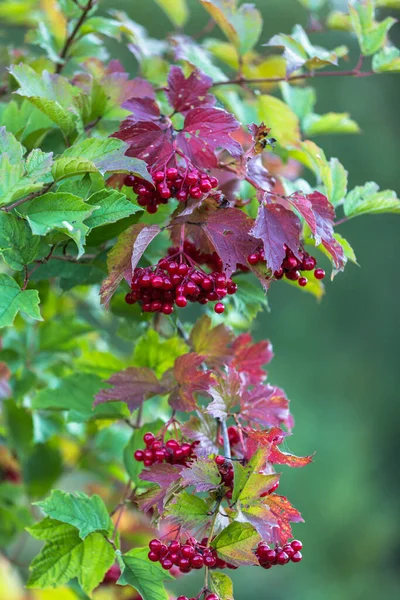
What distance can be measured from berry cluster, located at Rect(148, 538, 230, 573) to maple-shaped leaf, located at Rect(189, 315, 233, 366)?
23 cm

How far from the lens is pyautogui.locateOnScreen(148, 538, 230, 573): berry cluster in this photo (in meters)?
0.56

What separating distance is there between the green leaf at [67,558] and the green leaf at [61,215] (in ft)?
1.02

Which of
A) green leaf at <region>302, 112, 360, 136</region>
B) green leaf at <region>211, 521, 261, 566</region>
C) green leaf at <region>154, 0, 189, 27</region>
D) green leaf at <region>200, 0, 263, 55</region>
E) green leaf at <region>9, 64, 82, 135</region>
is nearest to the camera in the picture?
green leaf at <region>211, 521, 261, 566</region>

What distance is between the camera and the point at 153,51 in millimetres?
980

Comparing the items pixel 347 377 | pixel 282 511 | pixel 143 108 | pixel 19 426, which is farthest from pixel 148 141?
pixel 347 377

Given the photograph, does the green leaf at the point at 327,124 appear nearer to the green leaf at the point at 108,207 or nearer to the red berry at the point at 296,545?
the green leaf at the point at 108,207

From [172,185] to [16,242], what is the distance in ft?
0.49

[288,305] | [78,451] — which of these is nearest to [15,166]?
[78,451]

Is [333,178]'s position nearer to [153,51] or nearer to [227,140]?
[227,140]

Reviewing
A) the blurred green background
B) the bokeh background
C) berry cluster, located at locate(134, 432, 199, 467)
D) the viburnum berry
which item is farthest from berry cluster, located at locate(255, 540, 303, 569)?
the blurred green background

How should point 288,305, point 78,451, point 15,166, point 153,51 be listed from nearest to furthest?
point 15,166 → point 153,51 → point 78,451 → point 288,305

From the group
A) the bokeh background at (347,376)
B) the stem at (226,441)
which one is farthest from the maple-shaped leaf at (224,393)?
the bokeh background at (347,376)

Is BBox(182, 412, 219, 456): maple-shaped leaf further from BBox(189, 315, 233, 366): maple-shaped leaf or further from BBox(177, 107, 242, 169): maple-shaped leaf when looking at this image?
BBox(177, 107, 242, 169): maple-shaped leaf

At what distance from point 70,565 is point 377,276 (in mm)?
4430
